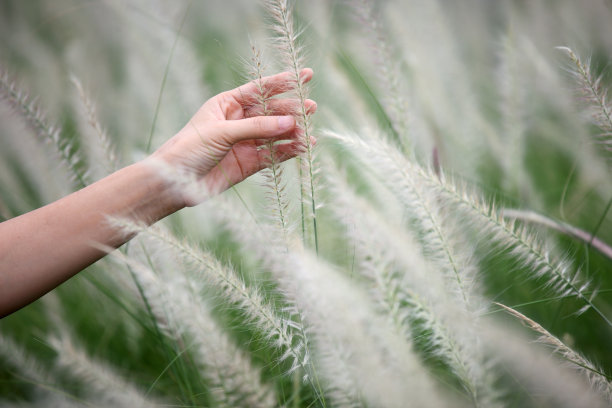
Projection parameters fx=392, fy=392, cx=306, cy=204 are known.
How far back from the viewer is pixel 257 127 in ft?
2.47

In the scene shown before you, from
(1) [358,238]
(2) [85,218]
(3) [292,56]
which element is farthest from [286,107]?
(2) [85,218]

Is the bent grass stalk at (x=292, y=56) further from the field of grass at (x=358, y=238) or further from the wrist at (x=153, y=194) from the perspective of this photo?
the wrist at (x=153, y=194)

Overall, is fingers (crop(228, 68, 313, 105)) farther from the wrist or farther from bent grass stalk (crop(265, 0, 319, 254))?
the wrist

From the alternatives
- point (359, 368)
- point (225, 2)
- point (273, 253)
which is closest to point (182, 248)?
point (273, 253)

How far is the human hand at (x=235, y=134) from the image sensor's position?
0.73 meters

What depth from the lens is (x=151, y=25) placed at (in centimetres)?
137

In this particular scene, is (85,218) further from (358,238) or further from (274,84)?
(358,238)

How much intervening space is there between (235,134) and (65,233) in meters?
0.42

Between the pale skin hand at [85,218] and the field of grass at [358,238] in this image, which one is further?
the pale skin hand at [85,218]

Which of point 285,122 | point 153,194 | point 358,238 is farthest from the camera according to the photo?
point 153,194

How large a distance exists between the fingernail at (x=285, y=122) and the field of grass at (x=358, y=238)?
5 centimetres

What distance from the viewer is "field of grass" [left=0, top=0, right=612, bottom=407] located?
59 cm

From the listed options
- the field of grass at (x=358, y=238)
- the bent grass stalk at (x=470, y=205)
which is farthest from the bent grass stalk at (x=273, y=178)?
the bent grass stalk at (x=470, y=205)

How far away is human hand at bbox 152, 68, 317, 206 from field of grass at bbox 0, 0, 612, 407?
5 centimetres
